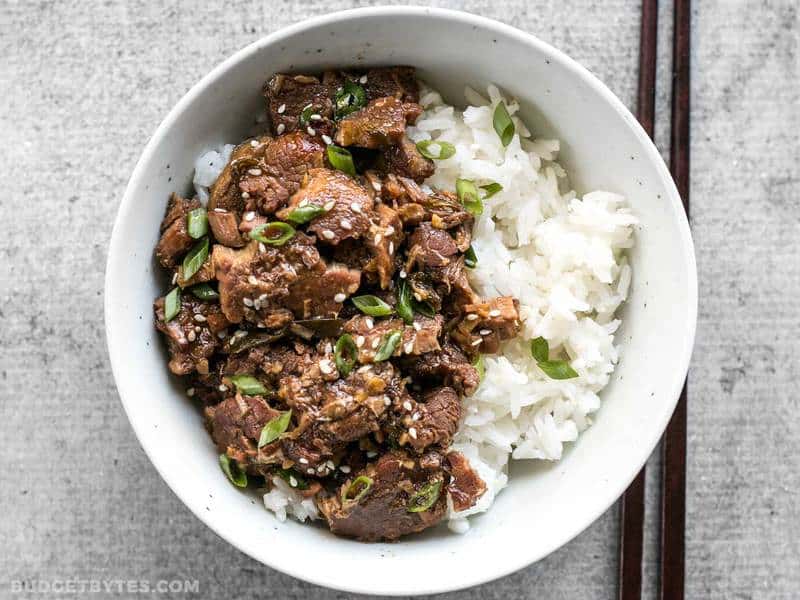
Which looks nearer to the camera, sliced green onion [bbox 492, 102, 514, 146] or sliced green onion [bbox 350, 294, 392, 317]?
sliced green onion [bbox 350, 294, 392, 317]

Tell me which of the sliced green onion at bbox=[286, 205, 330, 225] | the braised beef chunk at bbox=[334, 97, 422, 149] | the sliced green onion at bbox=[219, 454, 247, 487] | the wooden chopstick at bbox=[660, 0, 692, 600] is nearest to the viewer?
the sliced green onion at bbox=[286, 205, 330, 225]

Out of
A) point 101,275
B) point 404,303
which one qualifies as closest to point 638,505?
point 404,303

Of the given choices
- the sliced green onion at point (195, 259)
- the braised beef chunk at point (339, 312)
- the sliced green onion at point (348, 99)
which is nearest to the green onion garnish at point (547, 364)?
the braised beef chunk at point (339, 312)

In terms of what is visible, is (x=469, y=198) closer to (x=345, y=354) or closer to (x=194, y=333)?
(x=345, y=354)

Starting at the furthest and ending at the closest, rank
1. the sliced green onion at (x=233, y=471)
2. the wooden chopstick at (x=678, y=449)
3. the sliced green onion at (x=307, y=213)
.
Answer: the wooden chopstick at (x=678, y=449)
the sliced green onion at (x=233, y=471)
the sliced green onion at (x=307, y=213)

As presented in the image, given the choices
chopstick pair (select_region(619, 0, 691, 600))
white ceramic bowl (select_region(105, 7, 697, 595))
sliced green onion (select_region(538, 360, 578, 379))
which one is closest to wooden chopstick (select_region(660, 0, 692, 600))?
chopstick pair (select_region(619, 0, 691, 600))

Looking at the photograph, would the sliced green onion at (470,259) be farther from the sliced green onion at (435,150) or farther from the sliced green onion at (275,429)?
the sliced green onion at (275,429)

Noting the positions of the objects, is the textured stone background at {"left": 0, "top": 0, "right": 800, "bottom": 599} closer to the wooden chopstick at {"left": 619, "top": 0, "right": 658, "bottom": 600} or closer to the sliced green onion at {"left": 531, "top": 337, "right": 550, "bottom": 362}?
the wooden chopstick at {"left": 619, "top": 0, "right": 658, "bottom": 600}
